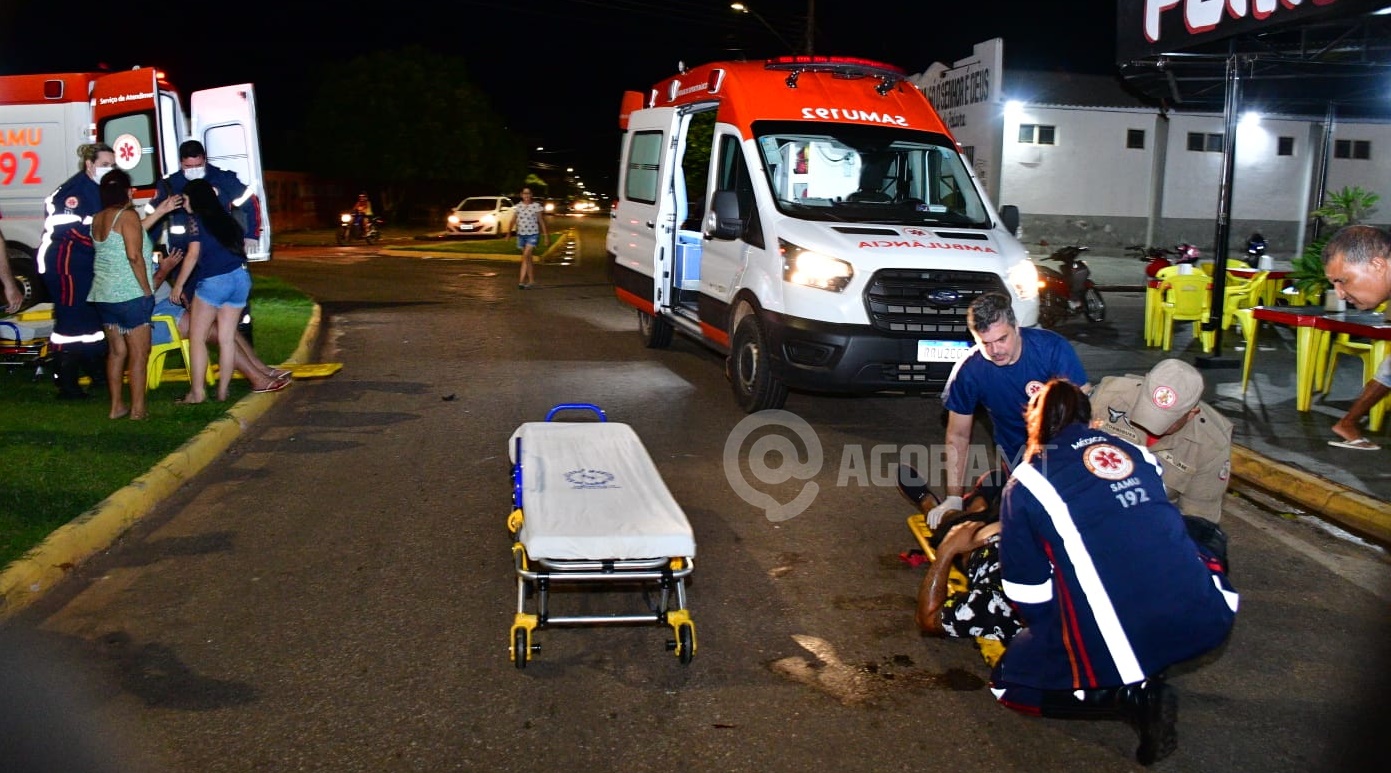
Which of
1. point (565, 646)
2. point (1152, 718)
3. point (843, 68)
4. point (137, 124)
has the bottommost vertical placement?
point (565, 646)

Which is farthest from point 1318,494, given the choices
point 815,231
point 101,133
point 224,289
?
point 101,133

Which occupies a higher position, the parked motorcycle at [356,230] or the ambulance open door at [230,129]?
the ambulance open door at [230,129]

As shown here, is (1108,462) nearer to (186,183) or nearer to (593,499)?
(593,499)

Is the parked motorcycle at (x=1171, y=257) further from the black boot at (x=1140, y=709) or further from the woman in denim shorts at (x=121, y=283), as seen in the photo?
the woman in denim shorts at (x=121, y=283)

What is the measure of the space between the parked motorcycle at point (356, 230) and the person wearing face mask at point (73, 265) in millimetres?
26266

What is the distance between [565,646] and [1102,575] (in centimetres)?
222

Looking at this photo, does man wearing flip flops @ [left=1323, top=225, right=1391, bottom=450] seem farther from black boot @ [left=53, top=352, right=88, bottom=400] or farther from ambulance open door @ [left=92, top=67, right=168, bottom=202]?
ambulance open door @ [left=92, top=67, right=168, bottom=202]

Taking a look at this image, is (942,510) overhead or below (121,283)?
below

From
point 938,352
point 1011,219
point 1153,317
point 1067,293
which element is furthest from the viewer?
point 1067,293

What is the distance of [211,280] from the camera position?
8969 millimetres

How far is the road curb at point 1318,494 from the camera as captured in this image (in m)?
6.68

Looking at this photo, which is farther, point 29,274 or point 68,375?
point 29,274

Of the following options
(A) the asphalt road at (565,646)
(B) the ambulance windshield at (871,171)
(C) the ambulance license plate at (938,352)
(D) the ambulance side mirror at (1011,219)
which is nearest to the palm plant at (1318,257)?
(D) the ambulance side mirror at (1011,219)

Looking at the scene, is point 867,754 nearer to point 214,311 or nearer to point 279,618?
point 279,618
